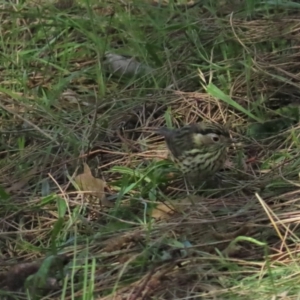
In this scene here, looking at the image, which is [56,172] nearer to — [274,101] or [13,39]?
[274,101]

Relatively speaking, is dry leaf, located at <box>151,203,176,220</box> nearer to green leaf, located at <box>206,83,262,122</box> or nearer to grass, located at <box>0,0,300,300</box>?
grass, located at <box>0,0,300,300</box>

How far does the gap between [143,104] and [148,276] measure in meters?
1.79

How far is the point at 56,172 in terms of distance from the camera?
4.52 metres

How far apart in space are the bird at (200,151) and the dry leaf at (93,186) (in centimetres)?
39

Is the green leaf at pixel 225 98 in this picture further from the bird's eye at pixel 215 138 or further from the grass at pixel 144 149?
the bird's eye at pixel 215 138

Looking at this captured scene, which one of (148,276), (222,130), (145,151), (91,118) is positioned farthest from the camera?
(91,118)

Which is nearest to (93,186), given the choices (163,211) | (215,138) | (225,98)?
(163,211)

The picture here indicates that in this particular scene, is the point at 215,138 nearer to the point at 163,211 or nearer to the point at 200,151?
the point at 200,151

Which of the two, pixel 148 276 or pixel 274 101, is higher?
pixel 148 276

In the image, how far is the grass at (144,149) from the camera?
11.4ft

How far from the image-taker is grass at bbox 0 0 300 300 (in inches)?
137

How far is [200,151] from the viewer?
4.33m

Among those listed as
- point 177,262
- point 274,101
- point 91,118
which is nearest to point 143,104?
point 91,118

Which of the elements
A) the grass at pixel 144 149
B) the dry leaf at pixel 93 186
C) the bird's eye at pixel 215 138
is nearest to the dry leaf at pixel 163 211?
the grass at pixel 144 149
